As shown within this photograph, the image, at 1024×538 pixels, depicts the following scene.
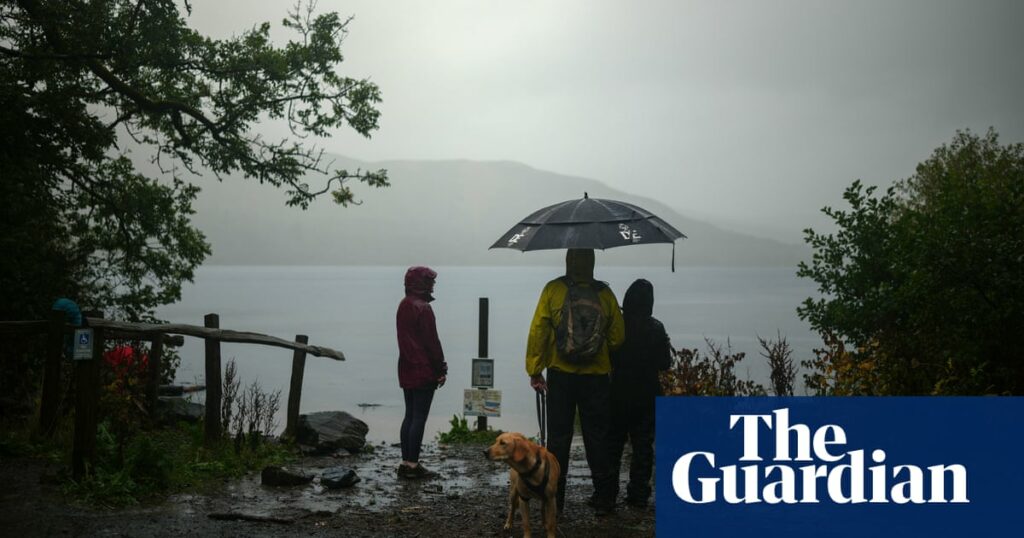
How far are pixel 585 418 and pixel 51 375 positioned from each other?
6264mm

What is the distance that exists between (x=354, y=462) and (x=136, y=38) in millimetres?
7845

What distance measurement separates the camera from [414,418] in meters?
9.59

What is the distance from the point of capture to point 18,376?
11.5 meters

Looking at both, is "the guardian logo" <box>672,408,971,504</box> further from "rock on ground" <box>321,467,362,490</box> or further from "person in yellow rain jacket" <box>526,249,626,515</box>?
"rock on ground" <box>321,467,362,490</box>

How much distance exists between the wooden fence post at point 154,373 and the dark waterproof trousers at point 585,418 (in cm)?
651

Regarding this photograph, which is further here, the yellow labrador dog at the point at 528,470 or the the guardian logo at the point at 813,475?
the the guardian logo at the point at 813,475

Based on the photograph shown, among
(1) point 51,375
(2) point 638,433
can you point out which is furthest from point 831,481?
(1) point 51,375

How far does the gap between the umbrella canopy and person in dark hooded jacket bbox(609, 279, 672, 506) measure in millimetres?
718

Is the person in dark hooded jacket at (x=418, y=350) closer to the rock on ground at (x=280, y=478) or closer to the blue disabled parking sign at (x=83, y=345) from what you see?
the rock on ground at (x=280, y=478)

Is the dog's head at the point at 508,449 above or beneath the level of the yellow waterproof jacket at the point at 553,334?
beneath

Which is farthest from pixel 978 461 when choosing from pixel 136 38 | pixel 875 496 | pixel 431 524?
pixel 136 38

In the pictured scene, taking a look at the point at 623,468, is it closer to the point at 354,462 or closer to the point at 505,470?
the point at 505,470

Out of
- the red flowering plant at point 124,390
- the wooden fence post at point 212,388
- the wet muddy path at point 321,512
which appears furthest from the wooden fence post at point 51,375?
the wooden fence post at point 212,388

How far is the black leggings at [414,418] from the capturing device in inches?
376
